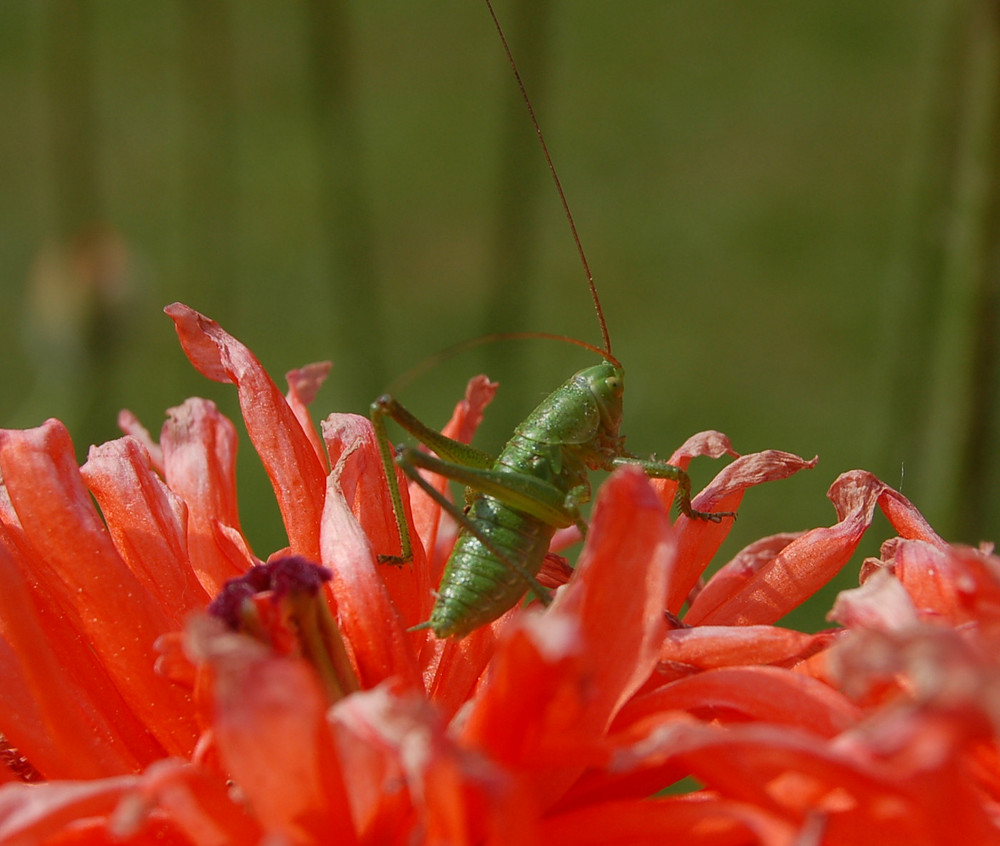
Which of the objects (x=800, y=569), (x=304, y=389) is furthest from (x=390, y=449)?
(x=800, y=569)

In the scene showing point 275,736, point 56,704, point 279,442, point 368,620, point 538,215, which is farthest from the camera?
point 538,215

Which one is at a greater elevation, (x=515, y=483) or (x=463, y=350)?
(x=463, y=350)

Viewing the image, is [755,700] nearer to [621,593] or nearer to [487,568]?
[621,593]

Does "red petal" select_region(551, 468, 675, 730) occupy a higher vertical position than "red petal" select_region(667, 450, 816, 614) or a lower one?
higher

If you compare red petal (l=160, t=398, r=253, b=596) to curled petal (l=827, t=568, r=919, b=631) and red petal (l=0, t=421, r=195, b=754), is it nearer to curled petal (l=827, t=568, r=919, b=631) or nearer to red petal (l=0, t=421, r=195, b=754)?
red petal (l=0, t=421, r=195, b=754)

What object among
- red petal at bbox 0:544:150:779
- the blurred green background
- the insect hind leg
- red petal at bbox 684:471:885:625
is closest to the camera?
red petal at bbox 0:544:150:779

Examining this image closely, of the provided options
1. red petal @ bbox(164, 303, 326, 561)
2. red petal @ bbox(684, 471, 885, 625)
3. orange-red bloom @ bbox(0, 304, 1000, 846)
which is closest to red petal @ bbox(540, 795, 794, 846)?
orange-red bloom @ bbox(0, 304, 1000, 846)

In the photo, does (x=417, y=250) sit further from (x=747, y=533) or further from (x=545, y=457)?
(x=545, y=457)
